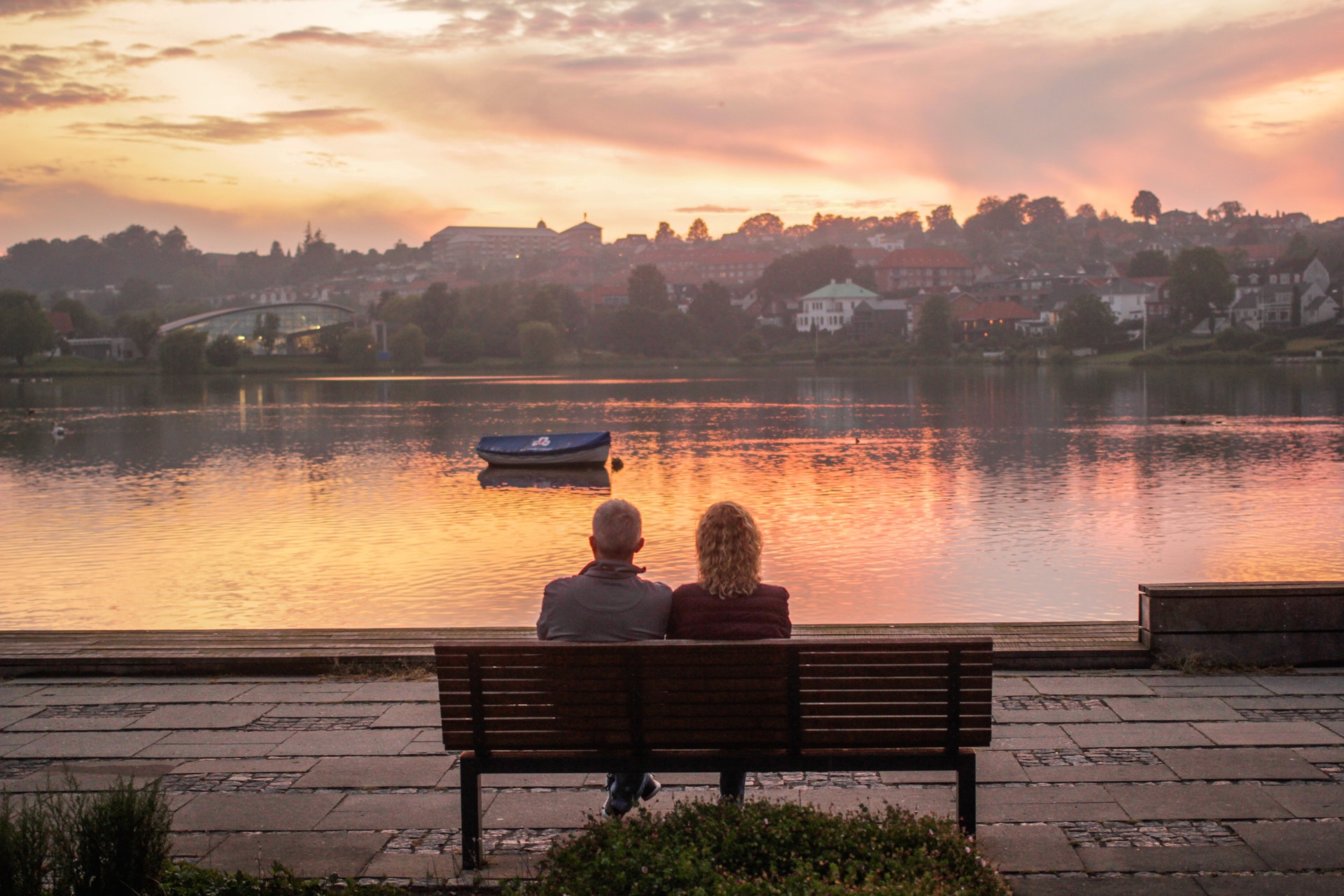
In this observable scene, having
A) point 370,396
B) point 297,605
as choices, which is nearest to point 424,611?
point 297,605

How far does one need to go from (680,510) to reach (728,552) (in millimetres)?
21420

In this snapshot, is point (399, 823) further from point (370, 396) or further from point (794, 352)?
point (794, 352)

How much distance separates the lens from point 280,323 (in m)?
173

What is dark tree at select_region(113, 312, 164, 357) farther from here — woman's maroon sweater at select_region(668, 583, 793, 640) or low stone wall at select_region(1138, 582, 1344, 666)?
woman's maroon sweater at select_region(668, 583, 793, 640)

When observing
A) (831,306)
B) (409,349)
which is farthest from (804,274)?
(409,349)

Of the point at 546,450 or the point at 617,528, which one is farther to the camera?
the point at 546,450

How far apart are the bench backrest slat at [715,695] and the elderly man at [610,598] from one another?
0.34m

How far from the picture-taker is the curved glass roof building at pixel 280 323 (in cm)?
16743

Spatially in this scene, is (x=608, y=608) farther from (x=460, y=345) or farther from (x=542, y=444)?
(x=460, y=345)

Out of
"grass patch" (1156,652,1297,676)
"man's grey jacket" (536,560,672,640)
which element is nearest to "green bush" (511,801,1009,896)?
"man's grey jacket" (536,560,672,640)

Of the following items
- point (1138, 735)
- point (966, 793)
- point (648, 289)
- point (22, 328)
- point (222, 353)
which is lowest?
point (1138, 735)

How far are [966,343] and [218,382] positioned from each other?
278 feet

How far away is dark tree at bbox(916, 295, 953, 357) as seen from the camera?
137 metres

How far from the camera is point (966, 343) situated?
469 ft
